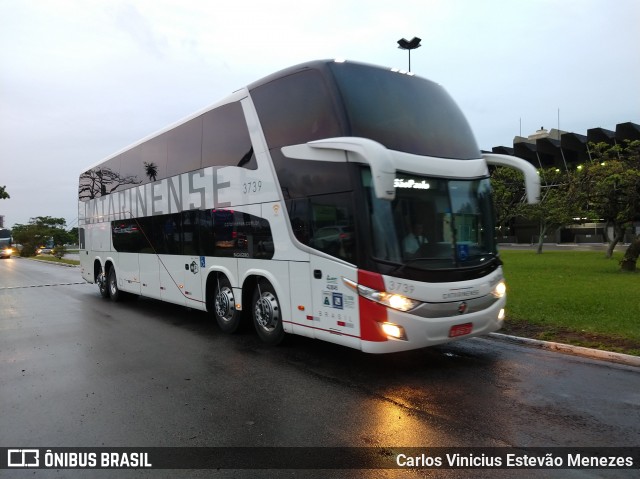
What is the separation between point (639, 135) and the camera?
46.3 m

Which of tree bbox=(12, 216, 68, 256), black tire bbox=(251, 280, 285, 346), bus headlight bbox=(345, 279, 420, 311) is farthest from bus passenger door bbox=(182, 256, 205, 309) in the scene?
tree bbox=(12, 216, 68, 256)

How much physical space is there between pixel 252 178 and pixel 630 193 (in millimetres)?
16917

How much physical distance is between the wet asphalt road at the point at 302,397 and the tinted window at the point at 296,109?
315 cm

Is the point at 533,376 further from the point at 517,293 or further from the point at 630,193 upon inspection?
the point at 630,193

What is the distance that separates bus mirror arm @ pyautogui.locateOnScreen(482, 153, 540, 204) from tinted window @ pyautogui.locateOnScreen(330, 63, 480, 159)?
49 cm

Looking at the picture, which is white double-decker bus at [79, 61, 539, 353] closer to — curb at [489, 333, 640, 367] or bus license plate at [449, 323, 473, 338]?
bus license plate at [449, 323, 473, 338]

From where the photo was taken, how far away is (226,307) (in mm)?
8312

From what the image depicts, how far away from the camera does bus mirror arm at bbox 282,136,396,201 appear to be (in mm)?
4824

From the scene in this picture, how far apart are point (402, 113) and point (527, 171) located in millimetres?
2066

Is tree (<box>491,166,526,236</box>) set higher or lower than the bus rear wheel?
higher

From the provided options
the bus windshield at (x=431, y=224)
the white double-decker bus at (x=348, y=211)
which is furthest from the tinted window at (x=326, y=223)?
the bus windshield at (x=431, y=224)

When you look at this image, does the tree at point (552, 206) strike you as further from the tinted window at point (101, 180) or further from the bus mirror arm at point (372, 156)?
the bus mirror arm at point (372, 156)

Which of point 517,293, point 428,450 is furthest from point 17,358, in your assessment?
point 517,293

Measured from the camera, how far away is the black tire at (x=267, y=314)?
716cm
